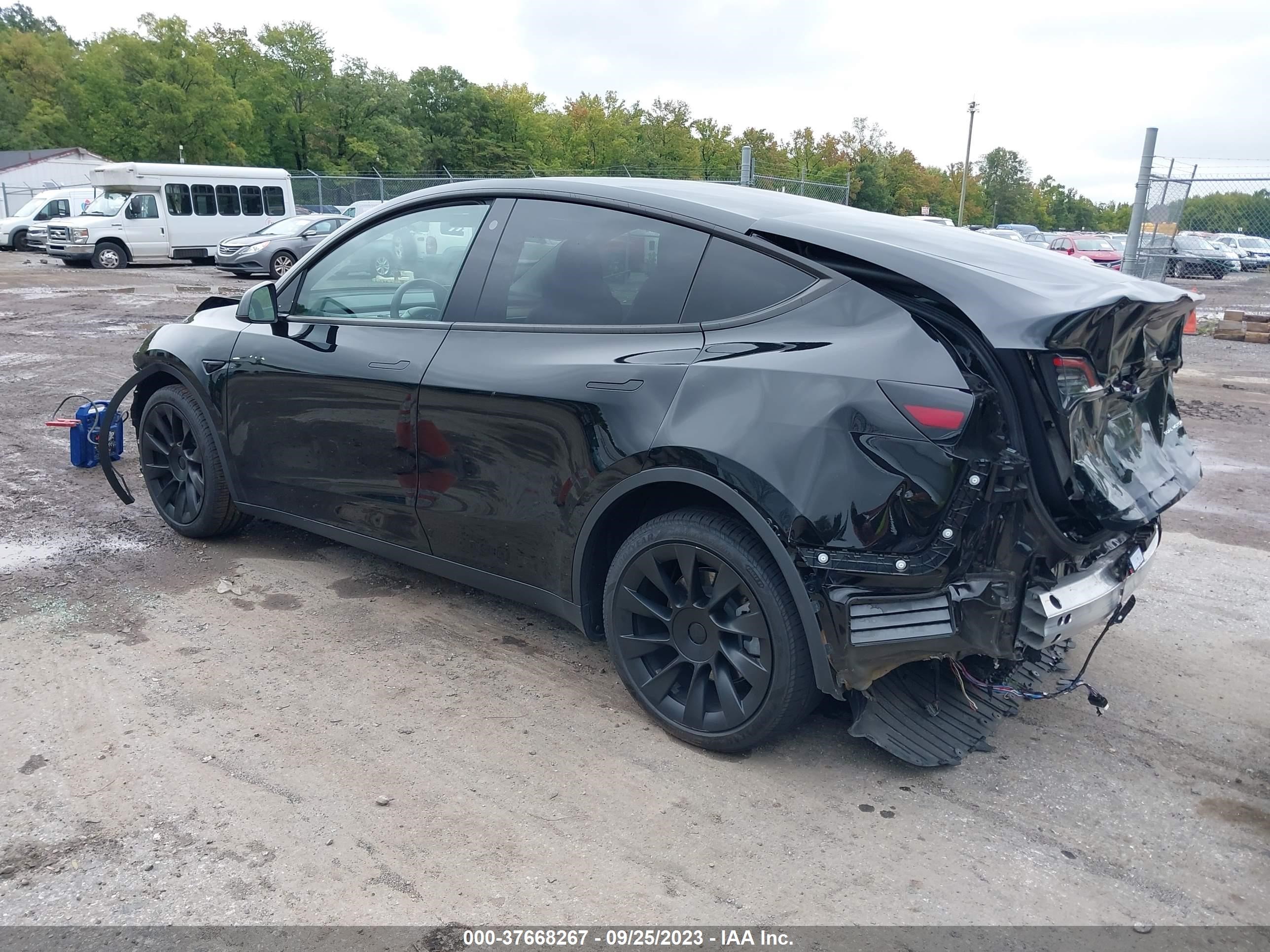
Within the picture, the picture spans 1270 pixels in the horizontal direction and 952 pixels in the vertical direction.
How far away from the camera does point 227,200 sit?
26.3m

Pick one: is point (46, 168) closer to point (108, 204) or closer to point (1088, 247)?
point (108, 204)

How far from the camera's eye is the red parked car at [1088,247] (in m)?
27.4

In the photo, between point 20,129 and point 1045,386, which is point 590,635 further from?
point 20,129

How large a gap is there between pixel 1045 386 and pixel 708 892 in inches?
63.0

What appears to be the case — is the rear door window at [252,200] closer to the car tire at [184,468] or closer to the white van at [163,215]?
the white van at [163,215]

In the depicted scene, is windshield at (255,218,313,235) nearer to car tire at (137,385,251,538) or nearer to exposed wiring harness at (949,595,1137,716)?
car tire at (137,385,251,538)

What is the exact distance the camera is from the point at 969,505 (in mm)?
2594

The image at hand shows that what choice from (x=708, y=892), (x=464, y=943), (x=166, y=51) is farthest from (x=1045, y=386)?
(x=166, y=51)

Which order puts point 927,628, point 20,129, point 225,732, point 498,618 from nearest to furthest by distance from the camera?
1. point 927,628
2. point 225,732
3. point 498,618
4. point 20,129

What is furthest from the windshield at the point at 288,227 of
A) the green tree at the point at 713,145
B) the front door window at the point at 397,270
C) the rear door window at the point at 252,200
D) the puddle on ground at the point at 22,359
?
the green tree at the point at 713,145

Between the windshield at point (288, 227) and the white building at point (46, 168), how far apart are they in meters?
32.1

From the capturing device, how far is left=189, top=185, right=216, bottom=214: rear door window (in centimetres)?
2561

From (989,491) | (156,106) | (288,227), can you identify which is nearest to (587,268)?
(989,491)

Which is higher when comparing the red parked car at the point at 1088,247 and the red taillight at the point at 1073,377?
the red taillight at the point at 1073,377
